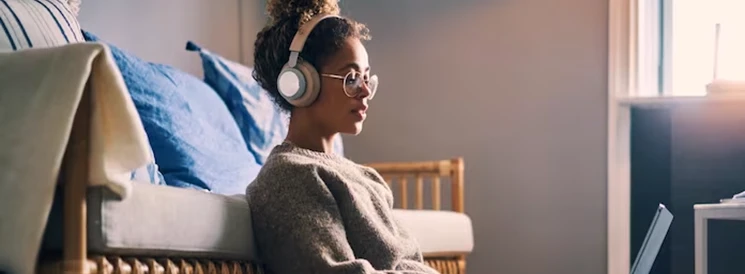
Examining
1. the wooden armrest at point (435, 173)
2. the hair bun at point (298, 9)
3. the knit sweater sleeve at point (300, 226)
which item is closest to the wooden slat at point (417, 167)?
the wooden armrest at point (435, 173)

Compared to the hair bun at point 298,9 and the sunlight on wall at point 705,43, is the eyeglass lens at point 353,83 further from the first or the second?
the sunlight on wall at point 705,43

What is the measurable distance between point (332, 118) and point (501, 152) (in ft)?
4.75

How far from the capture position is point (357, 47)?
56.7 inches

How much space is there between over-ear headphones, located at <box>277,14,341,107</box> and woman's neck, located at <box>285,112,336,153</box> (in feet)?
0.11

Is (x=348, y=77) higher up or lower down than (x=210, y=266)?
higher up

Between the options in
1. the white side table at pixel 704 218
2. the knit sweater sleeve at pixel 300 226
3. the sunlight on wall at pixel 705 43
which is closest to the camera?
the knit sweater sleeve at pixel 300 226

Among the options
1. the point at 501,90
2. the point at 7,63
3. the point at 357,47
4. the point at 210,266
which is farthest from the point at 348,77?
the point at 501,90

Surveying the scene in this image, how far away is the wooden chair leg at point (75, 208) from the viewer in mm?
966

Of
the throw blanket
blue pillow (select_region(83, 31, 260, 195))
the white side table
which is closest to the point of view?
the throw blanket

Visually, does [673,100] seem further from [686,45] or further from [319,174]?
[319,174]

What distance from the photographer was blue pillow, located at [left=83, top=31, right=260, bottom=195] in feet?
5.86

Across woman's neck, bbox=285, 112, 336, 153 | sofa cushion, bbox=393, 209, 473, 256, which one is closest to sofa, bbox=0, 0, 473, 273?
woman's neck, bbox=285, 112, 336, 153

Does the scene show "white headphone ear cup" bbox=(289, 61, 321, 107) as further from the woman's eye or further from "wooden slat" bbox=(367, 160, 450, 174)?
"wooden slat" bbox=(367, 160, 450, 174)

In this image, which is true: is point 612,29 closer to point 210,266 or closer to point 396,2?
point 396,2
